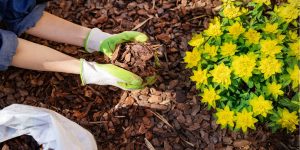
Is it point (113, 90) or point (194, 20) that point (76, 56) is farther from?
point (194, 20)

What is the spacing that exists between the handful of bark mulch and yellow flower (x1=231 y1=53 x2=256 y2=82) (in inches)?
17.7

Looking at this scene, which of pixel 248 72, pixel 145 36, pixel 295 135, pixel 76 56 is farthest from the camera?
pixel 76 56

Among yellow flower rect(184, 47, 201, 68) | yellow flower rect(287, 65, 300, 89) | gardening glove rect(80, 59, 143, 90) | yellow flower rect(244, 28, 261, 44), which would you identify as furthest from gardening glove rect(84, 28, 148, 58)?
yellow flower rect(287, 65, 300, 89)

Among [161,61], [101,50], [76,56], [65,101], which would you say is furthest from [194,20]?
[65,101]

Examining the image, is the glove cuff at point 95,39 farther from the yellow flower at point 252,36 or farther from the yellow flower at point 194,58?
the yellow flower at point 252,36

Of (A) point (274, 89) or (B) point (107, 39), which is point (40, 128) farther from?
(A) point (274, 89)

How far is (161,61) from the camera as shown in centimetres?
204

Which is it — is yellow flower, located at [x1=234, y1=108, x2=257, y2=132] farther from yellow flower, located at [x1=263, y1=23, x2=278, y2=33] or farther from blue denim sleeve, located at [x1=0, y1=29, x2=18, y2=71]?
blue denim sleeve, located at [x1=0, y1=29, x2=18, y2=71]

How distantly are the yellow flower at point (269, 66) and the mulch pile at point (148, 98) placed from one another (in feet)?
0.97

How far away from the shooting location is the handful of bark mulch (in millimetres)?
1991

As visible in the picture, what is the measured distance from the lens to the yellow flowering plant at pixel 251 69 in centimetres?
169

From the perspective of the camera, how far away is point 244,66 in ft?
→ 5.52

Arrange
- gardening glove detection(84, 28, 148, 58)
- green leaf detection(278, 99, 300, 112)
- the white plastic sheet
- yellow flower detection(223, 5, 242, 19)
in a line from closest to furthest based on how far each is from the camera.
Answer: the white plastic sheet < green leaf detection(278, 99, 300, 112) < yellow flower detection(223, 5, 242, 19) < gardening glove detection(84, 28, 148, 58)

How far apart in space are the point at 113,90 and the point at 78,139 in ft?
1.27
